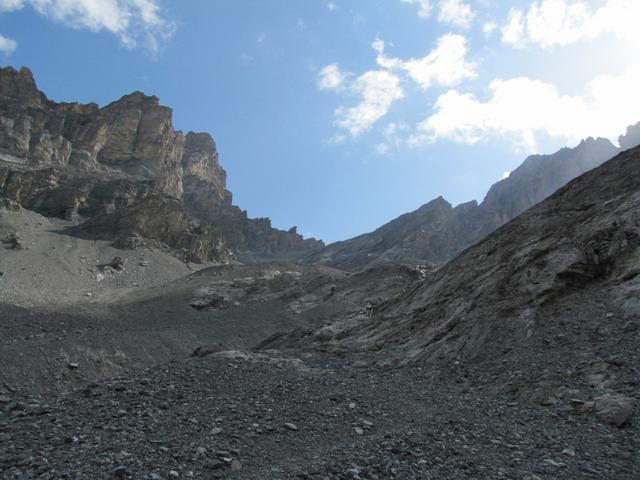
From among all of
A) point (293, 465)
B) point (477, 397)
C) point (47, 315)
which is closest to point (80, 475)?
point (293, 465)

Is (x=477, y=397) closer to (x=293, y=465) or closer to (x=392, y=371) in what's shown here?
(x=392, y=371)

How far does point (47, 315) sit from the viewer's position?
38.5 m

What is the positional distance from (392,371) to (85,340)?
724 inches

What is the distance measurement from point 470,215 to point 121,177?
98365 mm

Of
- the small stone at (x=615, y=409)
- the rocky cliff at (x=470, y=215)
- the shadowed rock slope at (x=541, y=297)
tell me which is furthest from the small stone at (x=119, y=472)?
the rocky cliff at (x=470, y=215)

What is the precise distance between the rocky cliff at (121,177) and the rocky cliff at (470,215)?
98.7 ft

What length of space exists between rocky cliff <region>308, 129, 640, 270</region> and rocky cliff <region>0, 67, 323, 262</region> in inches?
1184

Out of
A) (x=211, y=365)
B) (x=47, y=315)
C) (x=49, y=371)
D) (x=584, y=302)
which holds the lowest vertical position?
(x=584, y=302)

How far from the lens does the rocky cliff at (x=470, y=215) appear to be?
131 metres

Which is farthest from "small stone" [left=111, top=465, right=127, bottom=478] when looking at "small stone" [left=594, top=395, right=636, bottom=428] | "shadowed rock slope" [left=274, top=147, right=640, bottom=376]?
"shadowed rock slope" [left=274, top=147, right=640, bottom=376]

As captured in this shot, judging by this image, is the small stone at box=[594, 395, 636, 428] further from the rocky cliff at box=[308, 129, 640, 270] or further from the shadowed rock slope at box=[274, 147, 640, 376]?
the rocky cliff at box=[308, 129, 640, 270]

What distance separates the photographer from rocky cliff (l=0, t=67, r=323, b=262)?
296 ft

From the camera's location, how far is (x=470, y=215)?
5910 inches

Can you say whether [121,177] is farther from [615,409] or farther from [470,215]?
[615,409]
